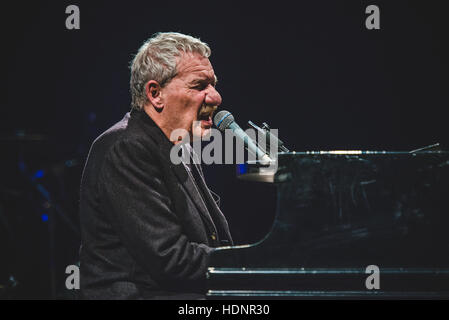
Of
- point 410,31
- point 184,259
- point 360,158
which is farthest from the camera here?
point 410,31

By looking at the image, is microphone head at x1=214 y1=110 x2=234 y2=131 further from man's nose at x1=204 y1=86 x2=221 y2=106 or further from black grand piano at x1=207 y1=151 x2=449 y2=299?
black grand piano at x1=207 y1=151 x2=449 y2=299

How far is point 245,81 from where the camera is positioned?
13.0 feet

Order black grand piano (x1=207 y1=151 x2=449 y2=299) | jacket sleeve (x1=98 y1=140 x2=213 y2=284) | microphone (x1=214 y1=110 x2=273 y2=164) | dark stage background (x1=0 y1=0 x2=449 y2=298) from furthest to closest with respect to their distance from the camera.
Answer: dark stage background (x1=0 y1=0 x2=449 y2=298), microphone (x1=214 y1=110 x2=273 y2=164), jacket sleeve (x1=98 y1=140 x2=213 y2=284), black grand piano (x1=207 y1=151 x2=449 y2=299)

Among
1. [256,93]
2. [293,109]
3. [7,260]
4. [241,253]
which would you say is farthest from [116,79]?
[241,253]

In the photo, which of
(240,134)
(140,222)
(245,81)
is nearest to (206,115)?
(240,134)

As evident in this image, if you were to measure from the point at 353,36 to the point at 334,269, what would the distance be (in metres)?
2.94

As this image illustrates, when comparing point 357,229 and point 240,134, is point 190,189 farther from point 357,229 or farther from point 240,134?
point 357,229

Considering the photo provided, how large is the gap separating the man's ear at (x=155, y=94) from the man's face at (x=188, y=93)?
19 millimetres

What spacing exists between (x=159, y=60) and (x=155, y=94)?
0.51 ft

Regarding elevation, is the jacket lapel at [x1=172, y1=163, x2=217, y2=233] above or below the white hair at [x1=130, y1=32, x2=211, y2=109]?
below

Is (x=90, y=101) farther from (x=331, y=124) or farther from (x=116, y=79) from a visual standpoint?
(x=331, y=124)

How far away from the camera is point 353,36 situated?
3.88 metres

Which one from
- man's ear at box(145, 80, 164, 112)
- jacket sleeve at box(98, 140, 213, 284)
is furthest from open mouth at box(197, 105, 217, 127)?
jacket sleeve at box(98, 140, 213, 284)

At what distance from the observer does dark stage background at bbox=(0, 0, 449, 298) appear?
12.7 feet
